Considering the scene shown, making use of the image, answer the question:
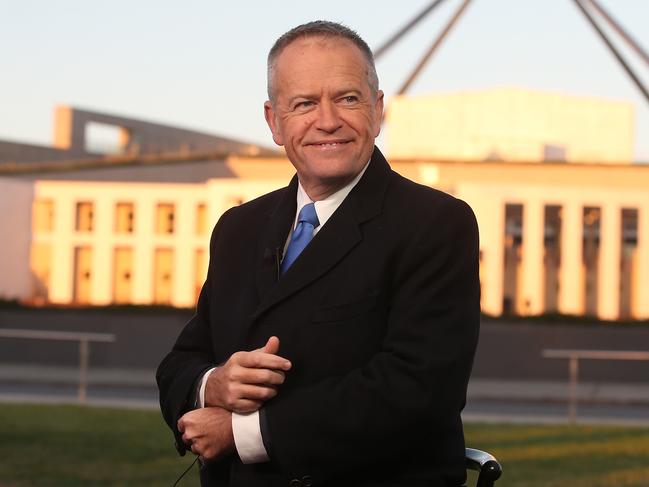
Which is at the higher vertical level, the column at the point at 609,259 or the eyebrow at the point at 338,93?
the column at the point at 609,259

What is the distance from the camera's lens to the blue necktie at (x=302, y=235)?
280 cm

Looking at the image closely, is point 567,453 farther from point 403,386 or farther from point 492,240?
point 492,240

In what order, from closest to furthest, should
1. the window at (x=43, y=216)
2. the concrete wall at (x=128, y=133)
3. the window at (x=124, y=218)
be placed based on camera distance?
the window at (x=124, y=218) → the window at (x=43, y=216) → the concrete wall at (x=128, y=133)

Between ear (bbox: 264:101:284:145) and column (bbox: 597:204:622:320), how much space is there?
2570 centimetres

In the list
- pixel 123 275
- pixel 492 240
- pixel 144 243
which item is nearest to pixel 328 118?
pixel 492 240

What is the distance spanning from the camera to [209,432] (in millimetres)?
2709

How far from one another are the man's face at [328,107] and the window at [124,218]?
26.9 m

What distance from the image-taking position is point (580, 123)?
4156 cm

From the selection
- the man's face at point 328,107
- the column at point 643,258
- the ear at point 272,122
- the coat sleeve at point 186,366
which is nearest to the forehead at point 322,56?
the man's face at point 328,107

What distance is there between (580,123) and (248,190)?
16545 millimetres

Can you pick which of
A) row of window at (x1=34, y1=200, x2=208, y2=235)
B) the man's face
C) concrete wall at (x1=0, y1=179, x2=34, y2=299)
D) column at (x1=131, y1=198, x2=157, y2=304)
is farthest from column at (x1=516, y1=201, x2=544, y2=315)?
the man's face

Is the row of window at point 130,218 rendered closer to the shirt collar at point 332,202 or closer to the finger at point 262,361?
the shirt collar at point 332,202

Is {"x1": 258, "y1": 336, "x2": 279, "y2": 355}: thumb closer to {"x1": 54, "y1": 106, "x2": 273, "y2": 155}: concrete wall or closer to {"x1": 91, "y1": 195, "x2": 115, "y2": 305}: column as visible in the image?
{"x1": 91, "y1": 195, "x2": 115, "y2": 305}: column

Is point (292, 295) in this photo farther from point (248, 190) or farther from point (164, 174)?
point (164, 174)
